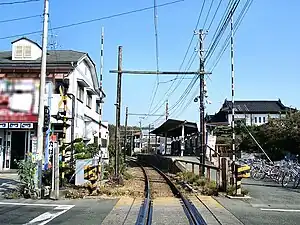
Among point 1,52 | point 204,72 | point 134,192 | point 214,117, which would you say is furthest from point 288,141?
point 214,117

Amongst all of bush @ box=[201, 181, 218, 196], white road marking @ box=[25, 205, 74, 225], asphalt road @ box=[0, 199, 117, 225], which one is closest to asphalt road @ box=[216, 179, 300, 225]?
bush @ box=[201, 181, 218, 196]

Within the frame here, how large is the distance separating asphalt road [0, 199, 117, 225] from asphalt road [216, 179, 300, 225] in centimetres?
361

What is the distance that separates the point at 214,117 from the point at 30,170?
73.1 metres

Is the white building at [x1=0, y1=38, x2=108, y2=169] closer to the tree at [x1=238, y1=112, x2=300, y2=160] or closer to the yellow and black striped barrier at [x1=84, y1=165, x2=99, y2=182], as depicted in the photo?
the yellow and black striped barrier at [x1=84, y1=165, x2=99, y2=182]

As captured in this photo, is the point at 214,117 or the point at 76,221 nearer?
the point at 76,221

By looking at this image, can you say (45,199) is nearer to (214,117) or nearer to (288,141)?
(288,141)

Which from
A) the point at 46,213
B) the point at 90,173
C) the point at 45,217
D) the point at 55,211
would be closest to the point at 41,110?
the point at 90,173

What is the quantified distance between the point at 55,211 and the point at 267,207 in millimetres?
6235

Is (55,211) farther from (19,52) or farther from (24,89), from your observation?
(19,52)

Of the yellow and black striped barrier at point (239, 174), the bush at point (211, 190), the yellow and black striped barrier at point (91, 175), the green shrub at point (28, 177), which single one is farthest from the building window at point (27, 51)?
the yellow and black striped barrier at point (239, 174)

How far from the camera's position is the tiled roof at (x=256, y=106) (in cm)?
8144

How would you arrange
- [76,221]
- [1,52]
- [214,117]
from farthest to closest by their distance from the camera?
[214,117], [1,52], [76,221]

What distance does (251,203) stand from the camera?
13.5 metres

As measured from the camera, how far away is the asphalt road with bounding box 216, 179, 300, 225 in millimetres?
10516
